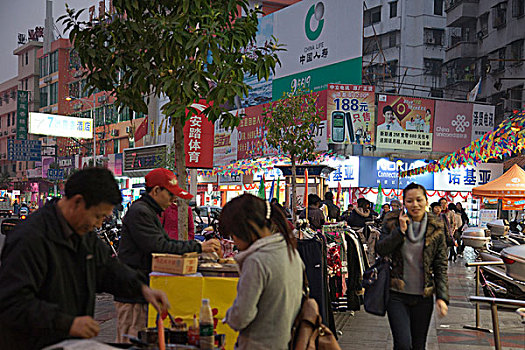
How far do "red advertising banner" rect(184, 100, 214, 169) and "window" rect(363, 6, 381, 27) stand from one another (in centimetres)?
3659

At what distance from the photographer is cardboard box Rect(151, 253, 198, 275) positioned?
437 centimetres

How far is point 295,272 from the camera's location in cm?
297

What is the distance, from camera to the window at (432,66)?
41250mm

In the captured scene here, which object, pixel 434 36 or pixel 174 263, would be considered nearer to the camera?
pixel 174 263

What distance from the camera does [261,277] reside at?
2.80m

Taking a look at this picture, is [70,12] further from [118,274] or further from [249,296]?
[249,296]

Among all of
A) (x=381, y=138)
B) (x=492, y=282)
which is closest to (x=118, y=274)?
(x=492, y=282)

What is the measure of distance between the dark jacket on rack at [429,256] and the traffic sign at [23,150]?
5634cm

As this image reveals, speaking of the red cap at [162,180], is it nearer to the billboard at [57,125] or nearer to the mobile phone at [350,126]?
the mobile phone at [350,126]

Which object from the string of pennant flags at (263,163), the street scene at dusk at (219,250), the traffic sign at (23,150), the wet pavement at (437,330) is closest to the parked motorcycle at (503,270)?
the street scene at dusk at (219,250)

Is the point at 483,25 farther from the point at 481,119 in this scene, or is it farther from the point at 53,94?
the point at 53,94

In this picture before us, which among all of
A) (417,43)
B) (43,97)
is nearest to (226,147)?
(417,43)

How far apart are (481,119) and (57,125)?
27251 mm

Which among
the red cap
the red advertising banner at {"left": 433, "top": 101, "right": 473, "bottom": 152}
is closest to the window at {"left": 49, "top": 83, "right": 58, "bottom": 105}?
the red advertising banner at {"left": 433, "top": 101, "right": 473, "bottom": 152}
